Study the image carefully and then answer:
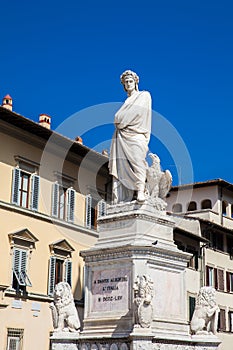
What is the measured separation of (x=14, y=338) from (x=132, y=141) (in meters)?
14.6

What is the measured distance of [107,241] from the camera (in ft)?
45.0

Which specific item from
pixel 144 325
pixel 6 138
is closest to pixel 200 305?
pixel 144 325

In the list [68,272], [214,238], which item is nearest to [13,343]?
[68,272]

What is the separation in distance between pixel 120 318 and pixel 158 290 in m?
0.92

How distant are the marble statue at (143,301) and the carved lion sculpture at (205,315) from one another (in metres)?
1.74

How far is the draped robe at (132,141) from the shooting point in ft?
45.9

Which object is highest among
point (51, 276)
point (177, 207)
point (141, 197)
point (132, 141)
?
point (177, 207)

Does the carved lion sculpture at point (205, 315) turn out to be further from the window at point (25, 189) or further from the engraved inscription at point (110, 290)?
the window at point (25, 189)

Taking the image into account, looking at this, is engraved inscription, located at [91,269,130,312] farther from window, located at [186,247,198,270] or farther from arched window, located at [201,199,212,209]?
arched window, located at [201,199,212,209]

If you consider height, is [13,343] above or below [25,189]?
below

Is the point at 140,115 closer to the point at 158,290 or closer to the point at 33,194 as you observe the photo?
the point at 158,290

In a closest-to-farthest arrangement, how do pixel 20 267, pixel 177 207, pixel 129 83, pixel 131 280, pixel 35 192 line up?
pixel 131 280 → pixel 129 83 → pixel 20 267 → pixel 35 192 → pixel 177 207

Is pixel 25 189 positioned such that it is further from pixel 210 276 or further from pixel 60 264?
pixel 210 276

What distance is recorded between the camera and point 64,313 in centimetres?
1366
